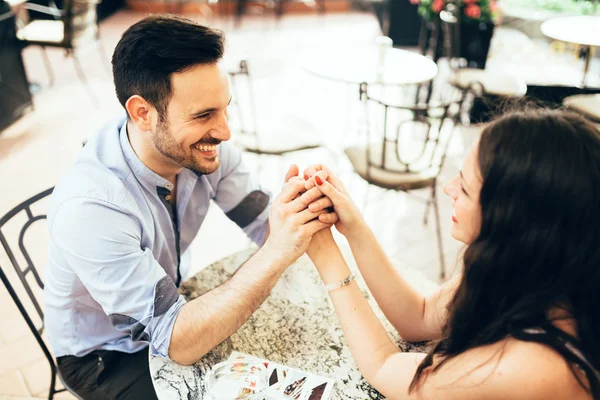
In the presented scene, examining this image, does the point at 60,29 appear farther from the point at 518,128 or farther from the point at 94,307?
the point at 518,128

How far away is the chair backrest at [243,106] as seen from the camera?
2809 mm

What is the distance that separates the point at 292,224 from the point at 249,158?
265cm

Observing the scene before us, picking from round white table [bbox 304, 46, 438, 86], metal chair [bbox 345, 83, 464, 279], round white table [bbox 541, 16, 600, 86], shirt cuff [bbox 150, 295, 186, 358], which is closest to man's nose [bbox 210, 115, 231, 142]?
shirt cuff [bbox 150, 295, 186, 358]

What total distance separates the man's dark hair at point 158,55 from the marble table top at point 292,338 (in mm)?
538

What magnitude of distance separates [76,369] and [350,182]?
8.08 ft

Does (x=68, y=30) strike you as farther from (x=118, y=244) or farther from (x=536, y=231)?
(x=536, y=231)

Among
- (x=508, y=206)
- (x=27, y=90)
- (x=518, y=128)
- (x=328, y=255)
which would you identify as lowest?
(x=27, y=90)

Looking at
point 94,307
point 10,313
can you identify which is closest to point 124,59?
point 94,307

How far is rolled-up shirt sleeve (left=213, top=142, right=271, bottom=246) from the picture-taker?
1600 millimetres

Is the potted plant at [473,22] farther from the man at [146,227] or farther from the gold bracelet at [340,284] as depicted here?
the gold bracelet at [340,284]

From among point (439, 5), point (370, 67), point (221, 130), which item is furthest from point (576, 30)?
point (221, 130)

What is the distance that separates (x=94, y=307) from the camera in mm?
1298

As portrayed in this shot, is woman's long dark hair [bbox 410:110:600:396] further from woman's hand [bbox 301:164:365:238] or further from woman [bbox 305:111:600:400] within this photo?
woman's hand [bbox 301:164:365:238]

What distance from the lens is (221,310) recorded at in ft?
3.56
